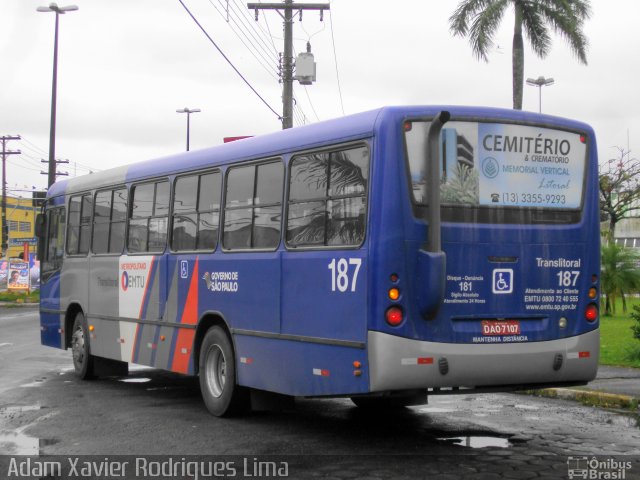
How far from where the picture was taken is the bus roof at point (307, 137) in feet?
28.8

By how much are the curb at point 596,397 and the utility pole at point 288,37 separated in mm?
13930

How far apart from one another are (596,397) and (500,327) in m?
3.55

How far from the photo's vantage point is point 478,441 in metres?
9.33

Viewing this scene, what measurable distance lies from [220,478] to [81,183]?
8.83 metres

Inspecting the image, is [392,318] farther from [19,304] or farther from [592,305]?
[19,304]

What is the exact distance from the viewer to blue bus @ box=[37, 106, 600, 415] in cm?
852

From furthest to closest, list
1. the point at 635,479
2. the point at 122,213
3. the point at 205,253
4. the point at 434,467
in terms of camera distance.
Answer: the point at 122,213
the point at 205,253
the point at 434,467
the point at 635,479

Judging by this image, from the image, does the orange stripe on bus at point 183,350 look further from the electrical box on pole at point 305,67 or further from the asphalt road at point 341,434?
the electrical box on pole at point 305,67

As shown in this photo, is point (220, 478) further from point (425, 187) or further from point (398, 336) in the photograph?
point (425, 187)

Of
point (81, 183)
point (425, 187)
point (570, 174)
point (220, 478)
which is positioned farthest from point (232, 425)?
point (81, 183)

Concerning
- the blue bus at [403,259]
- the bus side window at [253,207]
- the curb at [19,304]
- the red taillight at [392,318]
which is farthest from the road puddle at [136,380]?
the curb at [19,304]

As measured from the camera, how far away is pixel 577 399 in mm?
12141

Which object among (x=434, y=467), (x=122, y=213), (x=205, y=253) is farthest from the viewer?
(x=122, y=213)

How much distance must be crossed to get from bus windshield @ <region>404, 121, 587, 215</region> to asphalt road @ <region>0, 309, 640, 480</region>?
7.23ft
